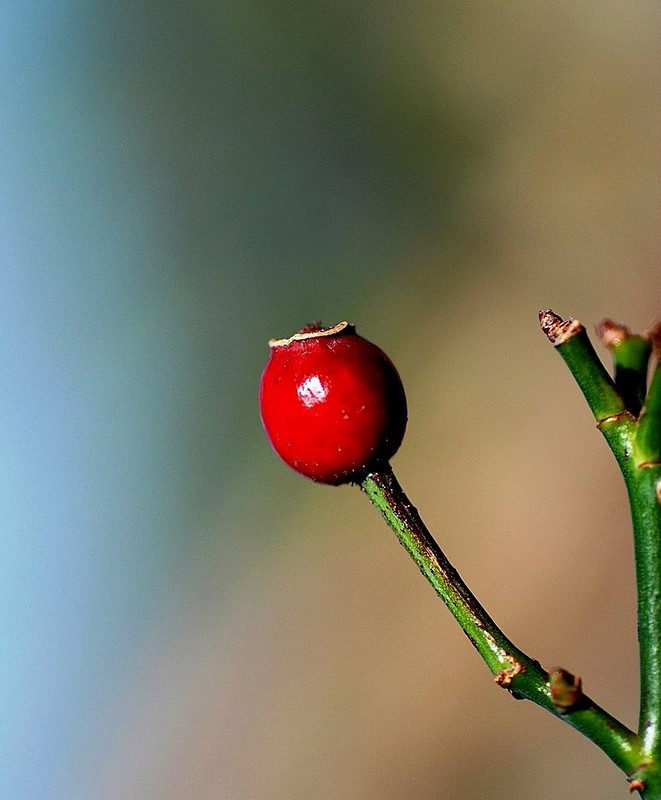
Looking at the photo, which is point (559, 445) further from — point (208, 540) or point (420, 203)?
point (208, 540)

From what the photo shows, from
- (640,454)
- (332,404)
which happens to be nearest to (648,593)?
(640,454)

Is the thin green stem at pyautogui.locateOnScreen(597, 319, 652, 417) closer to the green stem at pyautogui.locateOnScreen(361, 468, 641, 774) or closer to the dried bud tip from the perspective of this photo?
the dried bud tip

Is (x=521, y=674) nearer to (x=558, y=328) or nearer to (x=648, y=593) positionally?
(x=648, y=593)

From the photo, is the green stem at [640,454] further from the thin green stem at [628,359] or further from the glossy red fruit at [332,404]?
the glossy red fruit at [332,404]

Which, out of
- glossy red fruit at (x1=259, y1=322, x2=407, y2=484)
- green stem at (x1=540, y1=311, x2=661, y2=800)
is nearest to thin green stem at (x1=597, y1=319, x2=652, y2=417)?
green stem at (x1=540, y1=311, x2=661, y2=800)

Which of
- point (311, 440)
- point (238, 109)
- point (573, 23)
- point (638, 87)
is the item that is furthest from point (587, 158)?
point (311, 440)

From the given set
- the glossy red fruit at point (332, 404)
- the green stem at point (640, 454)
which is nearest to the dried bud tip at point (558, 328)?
the green stem at point (640, 454)
